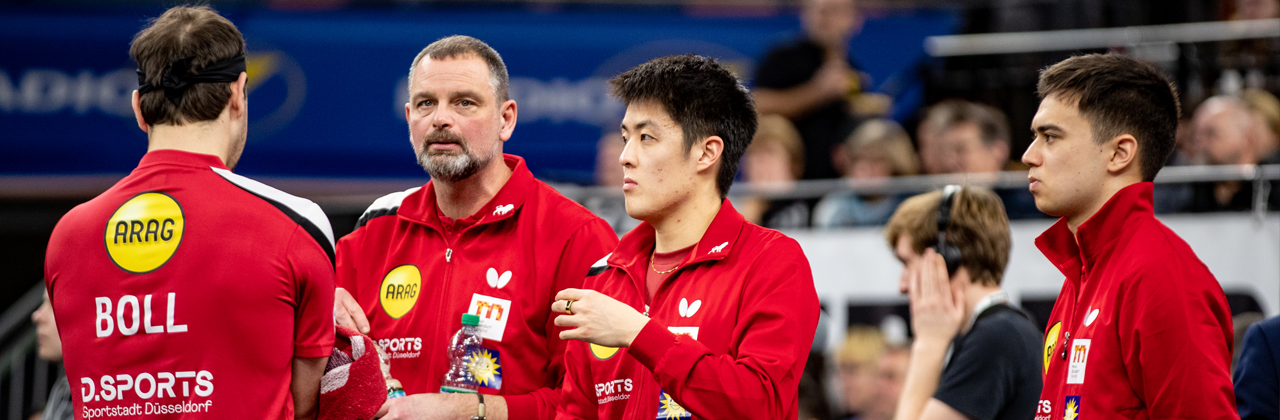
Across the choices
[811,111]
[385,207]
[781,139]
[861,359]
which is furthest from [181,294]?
[811,111]

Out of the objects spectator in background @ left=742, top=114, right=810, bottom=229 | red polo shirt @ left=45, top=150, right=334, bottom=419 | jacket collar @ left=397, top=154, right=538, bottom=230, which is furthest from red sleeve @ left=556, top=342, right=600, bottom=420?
spectator in background @ left=742, top=114, right=810, bottom=229

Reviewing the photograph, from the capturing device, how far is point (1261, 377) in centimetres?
389

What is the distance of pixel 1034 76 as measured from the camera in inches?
358

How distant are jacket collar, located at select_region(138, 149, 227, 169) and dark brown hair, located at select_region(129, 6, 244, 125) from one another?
88mm

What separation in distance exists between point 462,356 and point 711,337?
984 millimetres

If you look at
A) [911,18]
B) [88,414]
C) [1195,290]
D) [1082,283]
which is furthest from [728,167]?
[911,18]

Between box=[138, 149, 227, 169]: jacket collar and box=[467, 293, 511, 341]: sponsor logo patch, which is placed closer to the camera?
box=[138, 149, 227, 169]: jacket collar

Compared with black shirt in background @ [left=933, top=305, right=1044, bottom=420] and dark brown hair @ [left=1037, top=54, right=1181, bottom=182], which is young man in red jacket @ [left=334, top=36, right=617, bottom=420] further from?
dark brown hair @ [left=1037, top=54, right=1181, bottom=182]

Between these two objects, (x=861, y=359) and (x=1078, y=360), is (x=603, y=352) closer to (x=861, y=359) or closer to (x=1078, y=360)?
(x=1078, y=360)

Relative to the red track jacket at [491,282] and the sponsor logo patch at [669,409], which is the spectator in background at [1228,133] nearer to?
the red track jacket at [491,282]

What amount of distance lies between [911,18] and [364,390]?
7720mm

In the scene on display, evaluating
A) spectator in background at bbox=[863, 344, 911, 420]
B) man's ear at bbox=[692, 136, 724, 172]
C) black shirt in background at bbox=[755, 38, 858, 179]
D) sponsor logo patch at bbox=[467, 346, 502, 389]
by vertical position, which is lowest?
spectator in background at bbox=[863, 344, 911, 420]

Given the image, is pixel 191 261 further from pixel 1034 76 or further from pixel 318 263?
pixel 1034 76

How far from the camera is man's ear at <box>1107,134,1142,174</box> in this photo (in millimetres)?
3182
